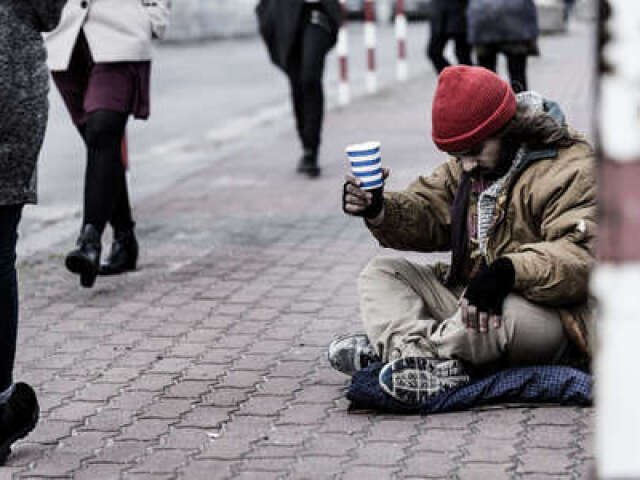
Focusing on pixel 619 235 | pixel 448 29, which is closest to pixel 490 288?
pixel 619 235

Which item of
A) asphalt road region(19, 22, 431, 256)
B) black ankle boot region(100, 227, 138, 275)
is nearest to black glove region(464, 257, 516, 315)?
black ankle boot region(100, 227, 138, 275)

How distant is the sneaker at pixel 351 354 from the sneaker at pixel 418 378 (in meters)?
0.29

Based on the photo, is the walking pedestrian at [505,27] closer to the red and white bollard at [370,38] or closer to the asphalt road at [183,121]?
the asphalt road at [183,121]

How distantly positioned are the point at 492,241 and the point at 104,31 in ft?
8.17

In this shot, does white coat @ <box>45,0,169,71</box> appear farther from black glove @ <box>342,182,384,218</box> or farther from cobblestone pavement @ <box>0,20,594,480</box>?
black glove @ <box>342,182,384,218</box>

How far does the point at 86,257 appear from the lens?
5.80 m

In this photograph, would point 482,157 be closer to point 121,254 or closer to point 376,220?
point 376,220

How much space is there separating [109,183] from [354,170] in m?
2.24

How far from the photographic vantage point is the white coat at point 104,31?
6172 mm

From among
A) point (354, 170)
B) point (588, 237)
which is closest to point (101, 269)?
point (354, 170)

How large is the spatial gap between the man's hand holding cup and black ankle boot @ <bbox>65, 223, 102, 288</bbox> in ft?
6.02

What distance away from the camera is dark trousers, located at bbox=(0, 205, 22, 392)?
3.84 meters

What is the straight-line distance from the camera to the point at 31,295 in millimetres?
6176

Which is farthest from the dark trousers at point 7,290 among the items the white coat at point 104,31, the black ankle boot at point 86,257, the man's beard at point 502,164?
the white coat at point 104,31
